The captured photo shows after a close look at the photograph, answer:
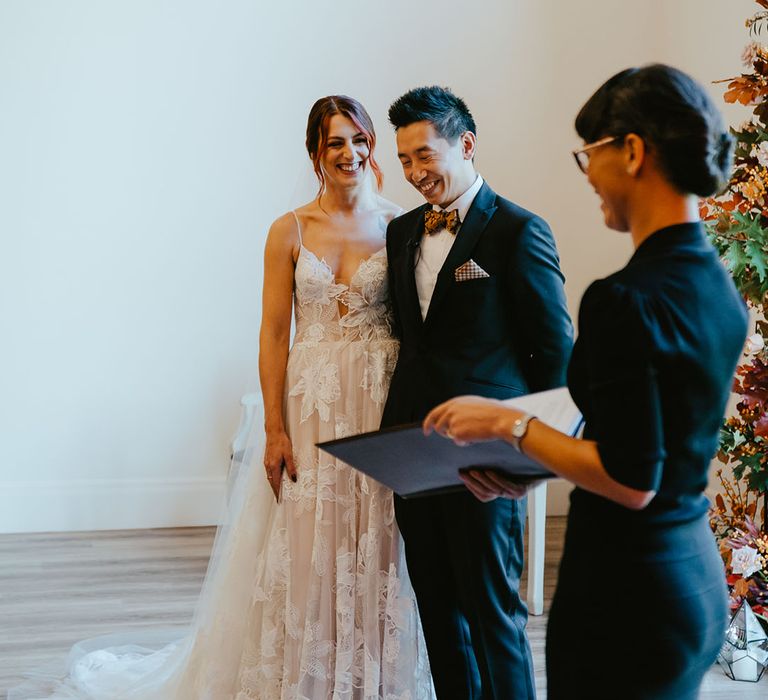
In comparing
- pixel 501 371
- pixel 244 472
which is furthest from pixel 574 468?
pixel 244 472

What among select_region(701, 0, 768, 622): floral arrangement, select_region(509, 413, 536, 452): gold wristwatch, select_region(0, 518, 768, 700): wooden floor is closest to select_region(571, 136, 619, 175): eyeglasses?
select_region(509, 413, 536, 452): gold wristwatch

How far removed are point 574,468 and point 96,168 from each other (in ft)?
14.4

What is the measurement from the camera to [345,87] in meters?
5.38

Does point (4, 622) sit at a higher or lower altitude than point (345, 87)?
lower

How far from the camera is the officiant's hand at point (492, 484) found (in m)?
1.57

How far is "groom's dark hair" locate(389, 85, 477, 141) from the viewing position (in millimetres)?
2361

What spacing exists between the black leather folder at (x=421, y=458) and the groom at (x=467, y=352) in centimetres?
61

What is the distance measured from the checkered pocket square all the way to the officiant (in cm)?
97

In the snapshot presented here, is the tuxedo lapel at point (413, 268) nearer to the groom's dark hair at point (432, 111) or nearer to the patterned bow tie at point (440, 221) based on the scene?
the patterned bow tie at point (440, 221)

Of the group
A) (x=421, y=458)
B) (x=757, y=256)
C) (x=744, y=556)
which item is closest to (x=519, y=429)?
(x=421, y=458)

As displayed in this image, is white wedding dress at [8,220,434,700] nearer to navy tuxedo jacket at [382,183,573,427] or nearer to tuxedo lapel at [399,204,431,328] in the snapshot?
tuxedo lapel at [399,204,431,328]

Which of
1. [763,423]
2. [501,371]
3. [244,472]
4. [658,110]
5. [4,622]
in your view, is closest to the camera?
[658,110]

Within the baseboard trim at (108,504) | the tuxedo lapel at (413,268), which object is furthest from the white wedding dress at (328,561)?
the baseboard trim at (108,504)

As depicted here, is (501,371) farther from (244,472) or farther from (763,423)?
(763,423)
